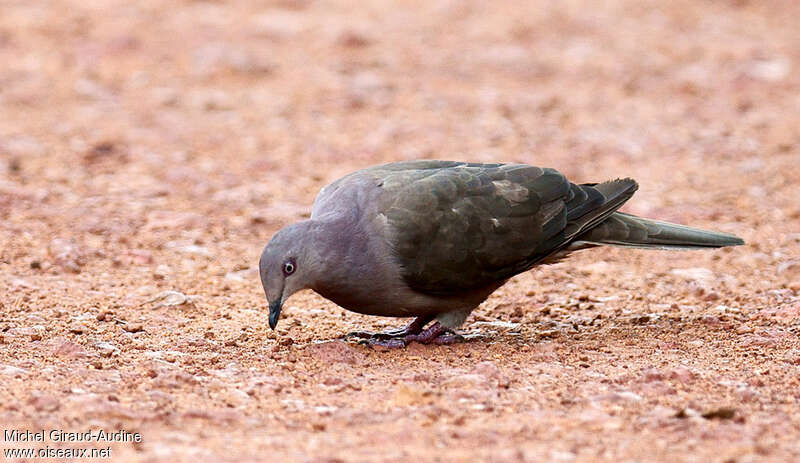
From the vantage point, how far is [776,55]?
11.3m

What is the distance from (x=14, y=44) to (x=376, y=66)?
11.9 feet

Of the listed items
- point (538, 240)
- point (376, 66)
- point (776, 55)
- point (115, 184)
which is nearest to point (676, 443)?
point (538, 240)

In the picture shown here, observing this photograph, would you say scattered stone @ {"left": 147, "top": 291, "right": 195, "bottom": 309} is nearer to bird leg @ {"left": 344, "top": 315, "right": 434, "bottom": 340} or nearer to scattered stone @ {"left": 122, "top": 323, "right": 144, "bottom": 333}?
scattered stone @ {"left": 122, "top": 323, "right": 144, "bottom": 333}

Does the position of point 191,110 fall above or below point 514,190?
below

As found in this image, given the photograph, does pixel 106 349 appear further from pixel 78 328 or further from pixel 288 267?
pixel 288 267

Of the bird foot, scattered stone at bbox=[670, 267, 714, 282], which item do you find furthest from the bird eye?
scattered stone at bbox=[670, 267, 714, 282]

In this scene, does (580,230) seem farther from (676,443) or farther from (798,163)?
(798,163)

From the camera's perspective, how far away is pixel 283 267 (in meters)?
5.02

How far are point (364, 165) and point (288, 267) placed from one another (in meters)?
3.77

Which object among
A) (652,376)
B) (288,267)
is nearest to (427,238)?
(288,267)

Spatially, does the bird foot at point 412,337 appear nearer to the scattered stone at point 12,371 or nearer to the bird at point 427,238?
the bird at point 427,238

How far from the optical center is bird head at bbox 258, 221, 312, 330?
5016mm

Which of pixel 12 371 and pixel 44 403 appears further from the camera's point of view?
pixel 12 371

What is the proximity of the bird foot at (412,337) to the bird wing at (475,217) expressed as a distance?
30 centimetres
